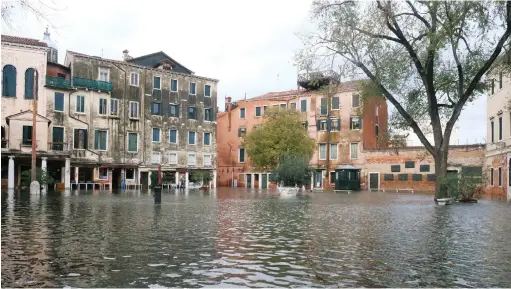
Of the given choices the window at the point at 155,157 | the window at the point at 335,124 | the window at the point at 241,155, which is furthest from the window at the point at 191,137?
the window at the point at 335,124

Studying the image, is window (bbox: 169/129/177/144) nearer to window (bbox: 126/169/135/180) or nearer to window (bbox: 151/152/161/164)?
window (bbox: 151/152/161/164)

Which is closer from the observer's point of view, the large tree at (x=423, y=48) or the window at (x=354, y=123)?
the large tree at (x=423, y=48)

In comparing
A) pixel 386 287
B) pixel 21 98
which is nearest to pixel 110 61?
pixel 21 98

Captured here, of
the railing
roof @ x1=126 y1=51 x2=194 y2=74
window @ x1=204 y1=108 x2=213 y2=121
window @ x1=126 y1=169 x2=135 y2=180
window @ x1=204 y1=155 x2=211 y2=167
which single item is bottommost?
window @ x1=126 y1=169 x2=135 y2=180

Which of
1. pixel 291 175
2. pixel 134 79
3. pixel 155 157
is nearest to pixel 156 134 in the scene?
pixel 155 157

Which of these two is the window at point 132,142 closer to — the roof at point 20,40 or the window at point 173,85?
the window at point 173,85

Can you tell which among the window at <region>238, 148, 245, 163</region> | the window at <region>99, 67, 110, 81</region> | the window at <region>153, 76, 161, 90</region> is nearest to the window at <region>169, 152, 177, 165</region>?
the window at <region>153, 76, 161, 90</region>

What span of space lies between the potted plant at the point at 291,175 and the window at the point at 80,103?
23224mm

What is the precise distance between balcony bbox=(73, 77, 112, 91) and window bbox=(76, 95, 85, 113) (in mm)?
1045

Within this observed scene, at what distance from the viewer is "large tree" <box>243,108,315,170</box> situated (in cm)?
5434

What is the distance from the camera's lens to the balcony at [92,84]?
50250mm

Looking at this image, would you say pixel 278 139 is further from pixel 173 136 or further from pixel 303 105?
pixel 303 105

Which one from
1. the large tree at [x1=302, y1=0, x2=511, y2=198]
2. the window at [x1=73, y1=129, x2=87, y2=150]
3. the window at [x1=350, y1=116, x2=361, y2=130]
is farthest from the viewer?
the window at [x1=350, y1=116, x2=361, y2=130]

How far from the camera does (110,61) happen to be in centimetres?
5291
